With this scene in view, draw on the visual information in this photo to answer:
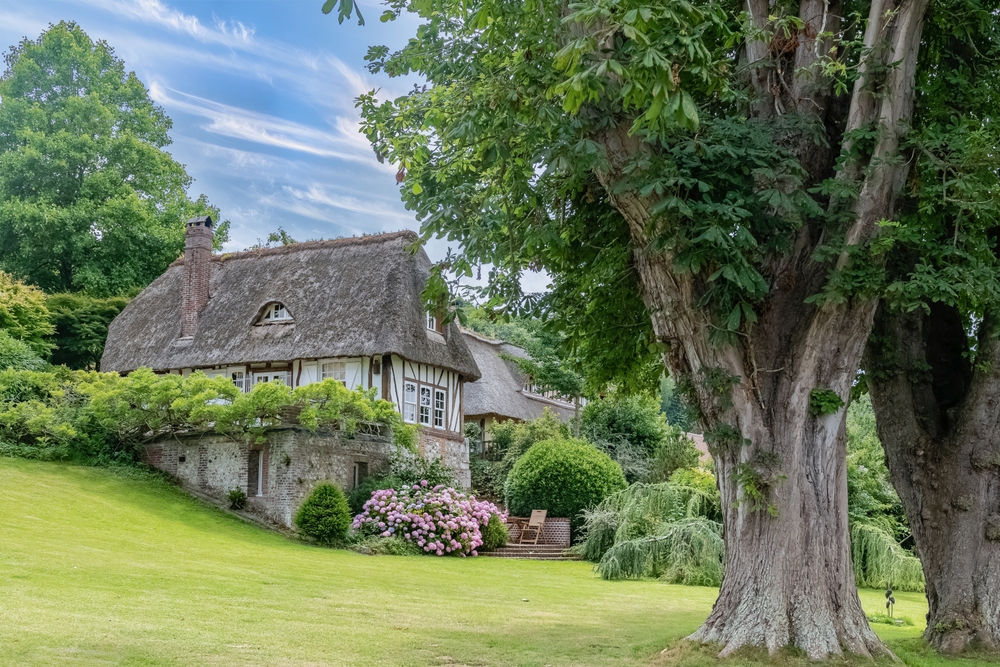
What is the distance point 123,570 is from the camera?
37.3 feet

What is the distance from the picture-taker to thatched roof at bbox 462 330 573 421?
33188mm

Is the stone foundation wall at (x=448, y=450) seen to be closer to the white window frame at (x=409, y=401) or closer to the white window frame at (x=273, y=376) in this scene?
the white window frame at (x=409, y=401)

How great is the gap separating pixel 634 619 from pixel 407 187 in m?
5.37

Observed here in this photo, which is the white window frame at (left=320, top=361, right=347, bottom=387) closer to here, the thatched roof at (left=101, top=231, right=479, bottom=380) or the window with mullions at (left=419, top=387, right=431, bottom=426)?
the thatched roof at (left=101, top=231, right=479, bottom=380)

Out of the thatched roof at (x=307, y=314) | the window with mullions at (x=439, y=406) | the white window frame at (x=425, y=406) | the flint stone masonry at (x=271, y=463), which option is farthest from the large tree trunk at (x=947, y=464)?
the window with mullions at (x=439, y=406)

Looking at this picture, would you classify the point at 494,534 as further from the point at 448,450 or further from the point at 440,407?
the point at 440,407

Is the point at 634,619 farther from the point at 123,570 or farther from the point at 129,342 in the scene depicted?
the point at 129,342

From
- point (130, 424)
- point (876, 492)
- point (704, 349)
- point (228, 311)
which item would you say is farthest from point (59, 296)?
point (704, 349)

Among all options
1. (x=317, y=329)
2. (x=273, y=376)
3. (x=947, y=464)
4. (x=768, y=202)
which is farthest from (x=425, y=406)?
(x=768, y=202)

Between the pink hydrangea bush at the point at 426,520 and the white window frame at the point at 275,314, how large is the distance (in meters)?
6.95

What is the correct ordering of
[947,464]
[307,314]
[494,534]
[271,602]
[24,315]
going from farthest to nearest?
[24,315]
[307,314]
[494,534]
[271,602]
[947,464]

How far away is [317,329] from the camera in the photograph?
24.6 metres

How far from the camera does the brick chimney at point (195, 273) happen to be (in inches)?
1071

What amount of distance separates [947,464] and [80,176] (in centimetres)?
3693
